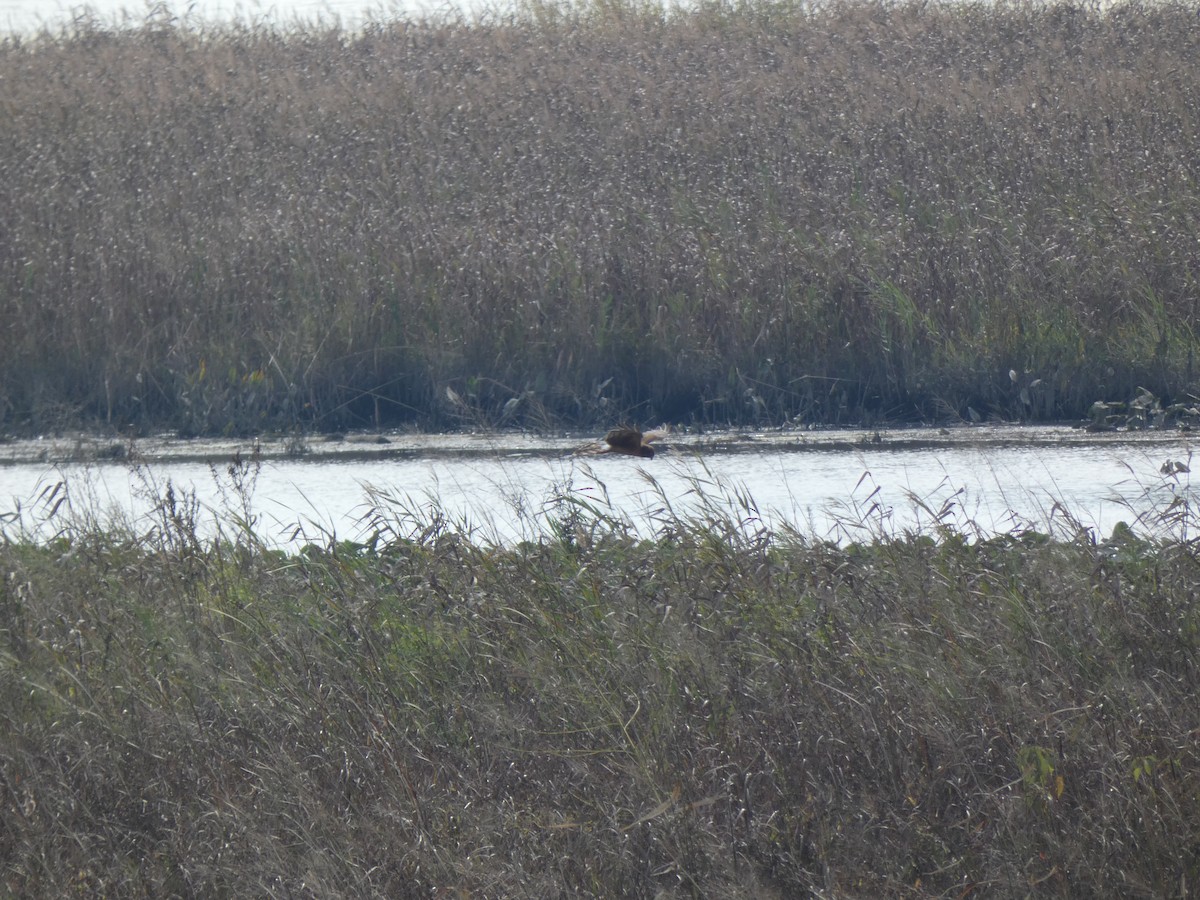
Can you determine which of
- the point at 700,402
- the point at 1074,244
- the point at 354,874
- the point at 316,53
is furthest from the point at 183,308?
the point at 316,53

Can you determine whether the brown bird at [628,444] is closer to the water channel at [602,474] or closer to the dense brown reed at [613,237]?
the water channel at [602,474]

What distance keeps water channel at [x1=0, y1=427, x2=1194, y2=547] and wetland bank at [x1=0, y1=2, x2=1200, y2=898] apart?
0.85ft

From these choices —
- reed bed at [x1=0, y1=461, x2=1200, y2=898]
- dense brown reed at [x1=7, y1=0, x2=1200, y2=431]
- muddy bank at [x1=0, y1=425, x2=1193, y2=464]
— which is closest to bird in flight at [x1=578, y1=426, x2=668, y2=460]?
muddy bank at [x1=0, y1=425, x2=1193, y2=464]

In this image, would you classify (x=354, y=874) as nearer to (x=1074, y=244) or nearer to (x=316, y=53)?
(x=1074, y=244)

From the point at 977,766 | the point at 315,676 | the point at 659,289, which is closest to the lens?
the point at 977,766

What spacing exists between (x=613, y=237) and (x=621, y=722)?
7.98 m

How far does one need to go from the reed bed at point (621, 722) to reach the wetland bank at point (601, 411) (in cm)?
2

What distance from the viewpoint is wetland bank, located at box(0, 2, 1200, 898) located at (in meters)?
3.36

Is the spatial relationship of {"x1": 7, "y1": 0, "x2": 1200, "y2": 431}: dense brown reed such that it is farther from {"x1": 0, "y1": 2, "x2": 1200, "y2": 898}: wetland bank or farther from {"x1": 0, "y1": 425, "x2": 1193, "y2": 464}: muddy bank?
{"x1": 0, "y1": 425, "x2": 1193, "y2": 464}: muddy bank

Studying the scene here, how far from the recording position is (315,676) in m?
4.08

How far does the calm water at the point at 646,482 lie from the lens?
20.6 feet

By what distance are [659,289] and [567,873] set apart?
7.38 meters

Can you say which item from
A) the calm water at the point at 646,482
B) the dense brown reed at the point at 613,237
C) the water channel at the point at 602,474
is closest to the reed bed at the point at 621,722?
the water channel at the point at 602,474

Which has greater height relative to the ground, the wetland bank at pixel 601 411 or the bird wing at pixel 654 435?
the wetland bank at pixel 601 411
